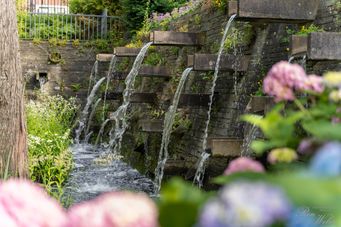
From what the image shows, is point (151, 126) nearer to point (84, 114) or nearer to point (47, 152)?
point (47, 152)

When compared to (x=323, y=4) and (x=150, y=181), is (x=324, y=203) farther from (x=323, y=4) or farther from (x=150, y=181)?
(x=150, y=181)

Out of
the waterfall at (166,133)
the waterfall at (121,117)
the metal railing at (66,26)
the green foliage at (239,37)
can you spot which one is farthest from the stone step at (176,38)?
the metal railing at (66,26)

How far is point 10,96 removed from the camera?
483cm

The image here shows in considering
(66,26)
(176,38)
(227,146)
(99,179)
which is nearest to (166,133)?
(99,179)

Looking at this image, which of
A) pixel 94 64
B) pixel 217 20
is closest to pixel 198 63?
pixel 217 20

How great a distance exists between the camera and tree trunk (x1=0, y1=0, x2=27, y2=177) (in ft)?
15.7

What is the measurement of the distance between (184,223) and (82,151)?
1211 centimetres

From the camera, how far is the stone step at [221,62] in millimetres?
7500

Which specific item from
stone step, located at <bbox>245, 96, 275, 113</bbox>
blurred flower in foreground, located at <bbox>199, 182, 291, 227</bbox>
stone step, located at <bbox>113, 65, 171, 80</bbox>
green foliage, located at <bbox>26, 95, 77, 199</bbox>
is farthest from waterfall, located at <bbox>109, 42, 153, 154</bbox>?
blurred flower in foreground, located at <bbox>199, 182, 291, 227</bbox>

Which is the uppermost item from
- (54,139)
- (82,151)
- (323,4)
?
(323,4)

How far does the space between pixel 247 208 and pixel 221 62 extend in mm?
7076

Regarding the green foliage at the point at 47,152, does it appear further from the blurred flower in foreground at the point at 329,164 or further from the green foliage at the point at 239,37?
the blurred flower in foreground at the point at 329,164

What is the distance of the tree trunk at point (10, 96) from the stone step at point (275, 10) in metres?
2.00

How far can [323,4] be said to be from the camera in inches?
236
